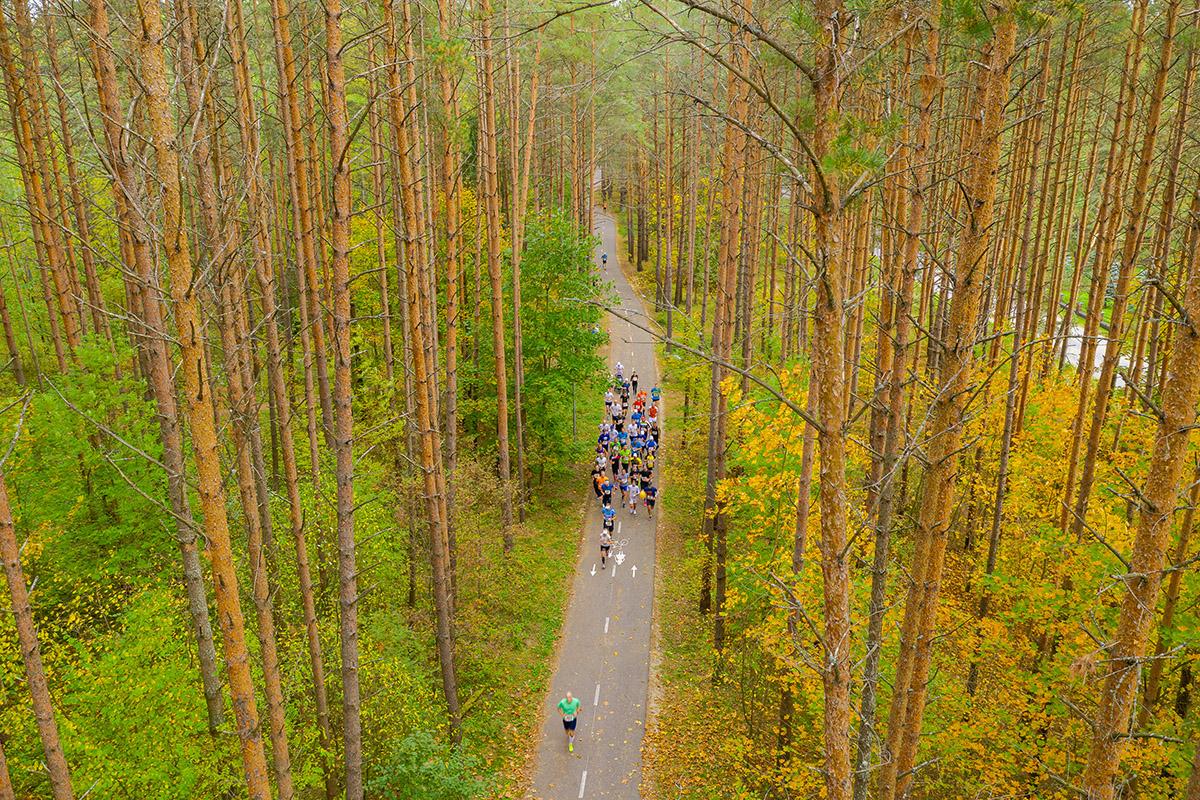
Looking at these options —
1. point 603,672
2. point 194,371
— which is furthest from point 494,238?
point 194,371

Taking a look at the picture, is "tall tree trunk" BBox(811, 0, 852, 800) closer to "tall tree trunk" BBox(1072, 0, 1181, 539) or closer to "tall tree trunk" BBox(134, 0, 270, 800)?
"tall tree trunk" BBox(134, 0, 270, 800)

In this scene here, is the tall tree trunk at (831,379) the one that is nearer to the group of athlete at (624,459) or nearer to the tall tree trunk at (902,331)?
the tall tree trunk at (902,331)

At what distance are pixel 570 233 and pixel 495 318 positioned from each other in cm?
→ 608

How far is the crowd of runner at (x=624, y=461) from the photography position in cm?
2236

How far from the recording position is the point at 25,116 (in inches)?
468

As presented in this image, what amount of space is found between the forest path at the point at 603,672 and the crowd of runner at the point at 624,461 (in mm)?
591

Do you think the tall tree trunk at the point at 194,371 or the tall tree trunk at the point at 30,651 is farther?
the tall tree trunk at the point at 30,651

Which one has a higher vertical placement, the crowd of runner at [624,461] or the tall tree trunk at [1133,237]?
the tall tree trunk at [1133,237]

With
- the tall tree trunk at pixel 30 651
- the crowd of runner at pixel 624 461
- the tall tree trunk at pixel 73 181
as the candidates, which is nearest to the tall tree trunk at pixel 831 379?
the tall tree trunk at pixel 30 651

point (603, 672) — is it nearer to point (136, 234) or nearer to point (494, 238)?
point (494, 238)

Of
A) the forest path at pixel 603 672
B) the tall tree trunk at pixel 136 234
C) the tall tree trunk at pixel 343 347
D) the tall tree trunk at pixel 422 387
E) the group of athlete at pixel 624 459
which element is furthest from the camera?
the group of athlete at pixel 624 459

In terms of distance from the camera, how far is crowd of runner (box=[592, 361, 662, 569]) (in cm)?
2236

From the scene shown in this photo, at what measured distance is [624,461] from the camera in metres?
25.3

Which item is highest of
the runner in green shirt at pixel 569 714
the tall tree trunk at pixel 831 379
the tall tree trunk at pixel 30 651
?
the tall tree trunk at pixel 831 379
